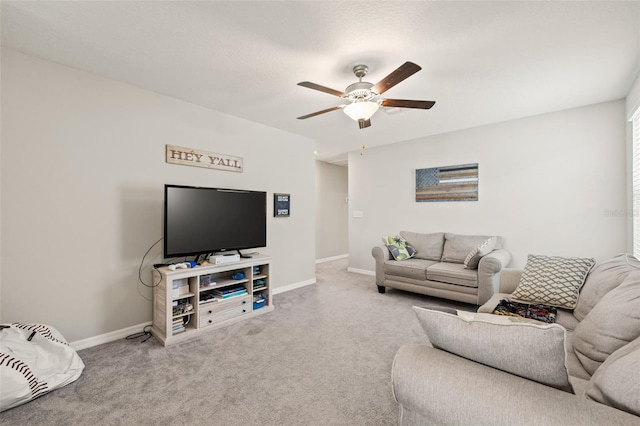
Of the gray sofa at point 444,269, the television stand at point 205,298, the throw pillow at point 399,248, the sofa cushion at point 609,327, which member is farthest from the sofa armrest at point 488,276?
the television stand at point 205,298

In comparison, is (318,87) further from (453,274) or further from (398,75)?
(453,274)

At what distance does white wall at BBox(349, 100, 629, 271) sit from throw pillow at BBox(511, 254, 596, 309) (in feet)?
4.98

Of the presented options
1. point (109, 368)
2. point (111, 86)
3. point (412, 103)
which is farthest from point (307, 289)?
point (111, 86)

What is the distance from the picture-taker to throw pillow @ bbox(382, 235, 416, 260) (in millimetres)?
4141

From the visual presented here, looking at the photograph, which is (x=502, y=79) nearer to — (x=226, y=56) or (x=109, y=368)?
(x=226, y=56)

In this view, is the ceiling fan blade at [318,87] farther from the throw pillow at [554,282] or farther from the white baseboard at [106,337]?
the white baseboard at [106,337]

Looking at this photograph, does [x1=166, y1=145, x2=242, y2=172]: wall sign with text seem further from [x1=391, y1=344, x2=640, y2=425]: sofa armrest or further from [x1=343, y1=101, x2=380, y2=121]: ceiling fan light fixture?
[x1=391, y1=344, x2=640, y2=425]: sofa armrest

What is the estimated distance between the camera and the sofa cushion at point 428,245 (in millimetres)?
4207

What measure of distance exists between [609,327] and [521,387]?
78 centimetres

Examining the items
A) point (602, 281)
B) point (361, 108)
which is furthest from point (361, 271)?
point (602, 281)

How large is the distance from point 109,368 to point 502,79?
4179 mm

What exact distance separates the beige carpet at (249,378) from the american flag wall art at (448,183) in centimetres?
222

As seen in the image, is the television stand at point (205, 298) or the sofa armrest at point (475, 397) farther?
the television stand at point (205, 298)

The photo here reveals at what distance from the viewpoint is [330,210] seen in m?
6.93
